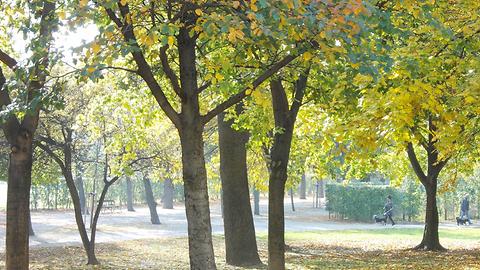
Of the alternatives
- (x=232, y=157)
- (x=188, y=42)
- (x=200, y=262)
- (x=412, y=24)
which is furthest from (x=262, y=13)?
(x=232, y=157)

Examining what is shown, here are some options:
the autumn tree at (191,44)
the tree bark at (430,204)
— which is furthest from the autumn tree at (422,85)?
the tree bark at (430,204)

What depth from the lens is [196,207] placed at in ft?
22.2

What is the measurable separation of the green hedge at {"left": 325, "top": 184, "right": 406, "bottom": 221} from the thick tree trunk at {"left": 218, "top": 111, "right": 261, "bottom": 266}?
20.3 metres

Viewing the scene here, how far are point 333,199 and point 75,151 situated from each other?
2112 centimetres

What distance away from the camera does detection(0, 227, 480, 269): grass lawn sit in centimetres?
1363

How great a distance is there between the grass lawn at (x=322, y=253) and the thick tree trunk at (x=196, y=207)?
635 centimetres

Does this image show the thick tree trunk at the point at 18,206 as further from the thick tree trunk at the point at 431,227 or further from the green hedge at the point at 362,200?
the green hedge at the point at 362,200

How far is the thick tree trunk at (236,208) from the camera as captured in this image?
521 inches

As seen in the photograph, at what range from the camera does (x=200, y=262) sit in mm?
6723

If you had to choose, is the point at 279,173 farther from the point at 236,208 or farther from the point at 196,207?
the point at 236,208

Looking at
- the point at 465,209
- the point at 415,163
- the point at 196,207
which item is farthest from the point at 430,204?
the point at 465,209

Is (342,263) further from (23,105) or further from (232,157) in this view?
(23,105)

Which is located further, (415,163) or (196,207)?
(415,163)

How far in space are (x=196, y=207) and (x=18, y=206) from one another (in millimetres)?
3532
